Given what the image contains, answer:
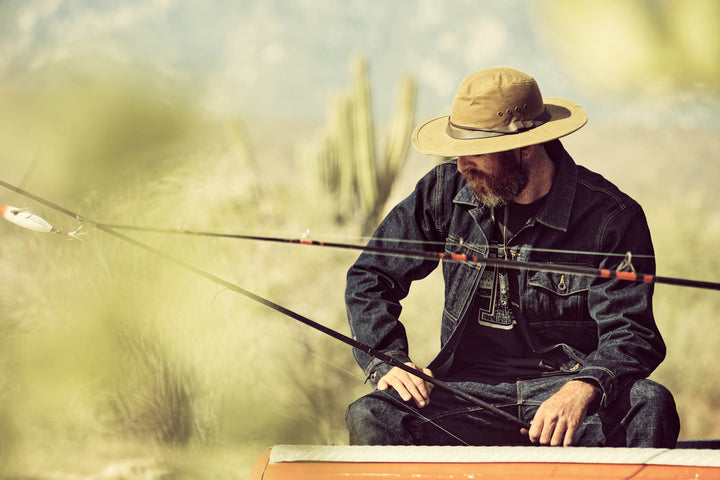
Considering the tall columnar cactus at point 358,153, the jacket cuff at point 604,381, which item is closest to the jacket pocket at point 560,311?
the jacket cuff at point 604,381

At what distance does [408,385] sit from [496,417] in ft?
0.88

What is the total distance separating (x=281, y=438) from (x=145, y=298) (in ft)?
2.84

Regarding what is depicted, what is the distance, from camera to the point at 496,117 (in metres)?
1.76

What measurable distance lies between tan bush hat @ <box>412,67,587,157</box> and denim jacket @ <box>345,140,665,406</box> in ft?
0.61

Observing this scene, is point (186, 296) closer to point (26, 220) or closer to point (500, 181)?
point (26, 220)

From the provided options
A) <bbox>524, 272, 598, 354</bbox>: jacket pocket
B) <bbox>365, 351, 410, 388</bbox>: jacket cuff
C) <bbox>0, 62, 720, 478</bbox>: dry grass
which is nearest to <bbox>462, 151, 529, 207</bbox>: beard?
<bbox>524, 272, 598, 354</bbox>: jacket pocket

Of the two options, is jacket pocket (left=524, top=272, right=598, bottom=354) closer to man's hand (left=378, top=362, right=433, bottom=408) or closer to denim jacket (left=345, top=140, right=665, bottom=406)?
denim jacket (left=345, top=140, right=665, bottom=406)

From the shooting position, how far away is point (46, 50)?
3.17m

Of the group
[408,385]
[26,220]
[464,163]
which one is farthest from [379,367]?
[26,220]

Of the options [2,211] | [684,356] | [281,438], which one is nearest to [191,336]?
[281,438]

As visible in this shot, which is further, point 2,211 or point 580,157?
point 580,157

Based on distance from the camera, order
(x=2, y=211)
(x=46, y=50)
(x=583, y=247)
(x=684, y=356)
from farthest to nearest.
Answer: (x=46, y=50) < (x=684, y=356) < (x=583, y=247) < (x=2, y=211)

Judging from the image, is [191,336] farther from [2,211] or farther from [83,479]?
[2,211]

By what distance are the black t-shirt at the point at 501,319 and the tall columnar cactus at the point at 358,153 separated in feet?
3.43
